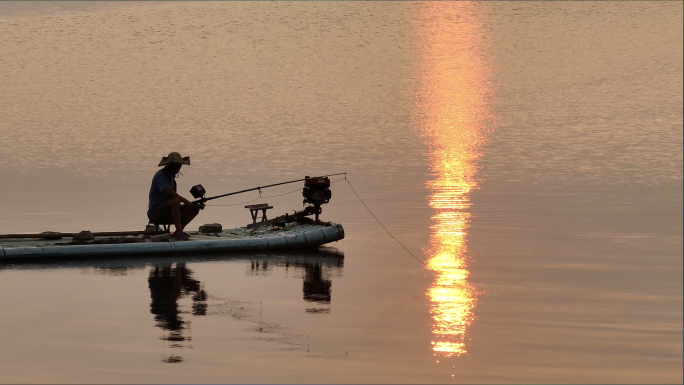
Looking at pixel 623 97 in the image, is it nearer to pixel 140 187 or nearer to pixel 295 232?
pixel 140 187

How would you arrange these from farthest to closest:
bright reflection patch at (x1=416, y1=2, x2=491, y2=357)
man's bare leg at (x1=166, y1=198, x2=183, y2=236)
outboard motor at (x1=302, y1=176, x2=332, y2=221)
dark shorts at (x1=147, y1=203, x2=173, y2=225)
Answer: outboard motor at (x1=302, y1=176, x2=332, y2=221) < dark shorts at (x1=147, y1=203, x2=173, y2=225) < man's bare leg at (x1=166, y1=198, x2=183, y2=236) < bright reflection patch at (x1=416, y1=2, x2=491, y2=357)

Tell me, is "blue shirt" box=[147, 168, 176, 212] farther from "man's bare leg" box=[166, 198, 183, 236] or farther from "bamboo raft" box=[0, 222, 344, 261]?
"bamboo raft" box=[0, 222, 344, 261]

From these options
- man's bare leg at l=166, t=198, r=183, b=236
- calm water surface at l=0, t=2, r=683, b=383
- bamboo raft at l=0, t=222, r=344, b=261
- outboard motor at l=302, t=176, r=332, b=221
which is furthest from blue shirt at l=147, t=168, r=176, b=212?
outboard motor at l=302, t=176, r=332, b=221

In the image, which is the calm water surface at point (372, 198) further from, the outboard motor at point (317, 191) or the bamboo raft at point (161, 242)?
the outboard motor at point (317, 191)

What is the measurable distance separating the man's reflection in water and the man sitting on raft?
0.70 metres

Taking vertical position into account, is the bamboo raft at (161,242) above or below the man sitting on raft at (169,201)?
below

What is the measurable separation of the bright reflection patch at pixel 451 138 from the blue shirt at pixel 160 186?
3.22 m

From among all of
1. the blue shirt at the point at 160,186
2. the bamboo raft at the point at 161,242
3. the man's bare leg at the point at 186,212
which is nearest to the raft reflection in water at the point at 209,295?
the bamboo raft at the point at 161,242

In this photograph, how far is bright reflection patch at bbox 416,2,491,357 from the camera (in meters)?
11.6

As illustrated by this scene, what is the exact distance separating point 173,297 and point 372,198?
10907 mm

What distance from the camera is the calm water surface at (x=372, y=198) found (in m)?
9.80

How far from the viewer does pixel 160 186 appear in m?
14.6

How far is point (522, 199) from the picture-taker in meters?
22.3

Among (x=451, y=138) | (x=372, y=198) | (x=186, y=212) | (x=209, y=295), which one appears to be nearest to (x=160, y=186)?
(x=186, y=212)
